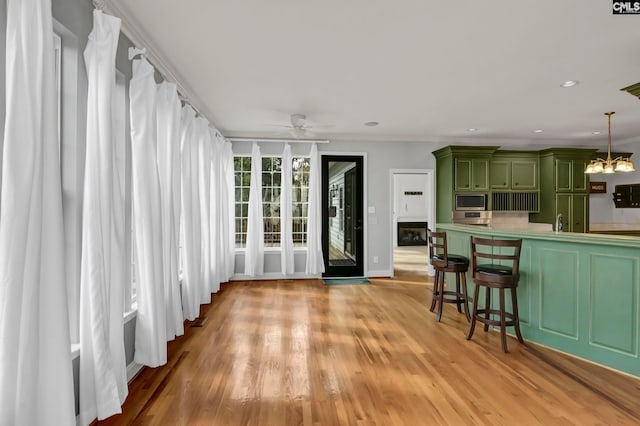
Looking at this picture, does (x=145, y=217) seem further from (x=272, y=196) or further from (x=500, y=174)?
(x=500, y=174)

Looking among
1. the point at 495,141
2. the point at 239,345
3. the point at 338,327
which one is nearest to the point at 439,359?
the point at 338,327

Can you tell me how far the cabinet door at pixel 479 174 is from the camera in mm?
6219

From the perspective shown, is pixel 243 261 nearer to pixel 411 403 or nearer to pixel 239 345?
pixel 239 345

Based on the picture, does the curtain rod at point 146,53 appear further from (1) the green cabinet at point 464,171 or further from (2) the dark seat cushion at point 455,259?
(1) the green cabinet at point 464,171

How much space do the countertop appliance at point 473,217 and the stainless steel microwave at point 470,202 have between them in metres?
0.08

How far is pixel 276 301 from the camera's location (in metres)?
4.80

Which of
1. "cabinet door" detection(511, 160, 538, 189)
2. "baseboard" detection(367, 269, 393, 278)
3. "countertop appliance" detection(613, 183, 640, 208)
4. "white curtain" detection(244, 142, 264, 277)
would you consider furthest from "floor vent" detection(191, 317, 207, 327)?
"countertop appliance" detection(613, 183, 640, 208)

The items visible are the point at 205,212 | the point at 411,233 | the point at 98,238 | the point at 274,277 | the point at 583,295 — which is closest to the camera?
the point at 98,238

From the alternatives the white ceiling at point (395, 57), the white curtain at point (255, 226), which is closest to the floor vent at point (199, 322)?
the white curtain at point (255, 226)

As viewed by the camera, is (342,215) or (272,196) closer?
(272,196)

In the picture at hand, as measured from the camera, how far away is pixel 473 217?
6203 millimetres

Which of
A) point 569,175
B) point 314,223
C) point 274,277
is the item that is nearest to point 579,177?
point 569,175

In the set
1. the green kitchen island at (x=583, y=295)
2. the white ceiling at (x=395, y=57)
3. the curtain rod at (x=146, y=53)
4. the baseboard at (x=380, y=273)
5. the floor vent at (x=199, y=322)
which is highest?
the white ceiling at (x=395, y=57)

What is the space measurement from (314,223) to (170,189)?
331 cm
